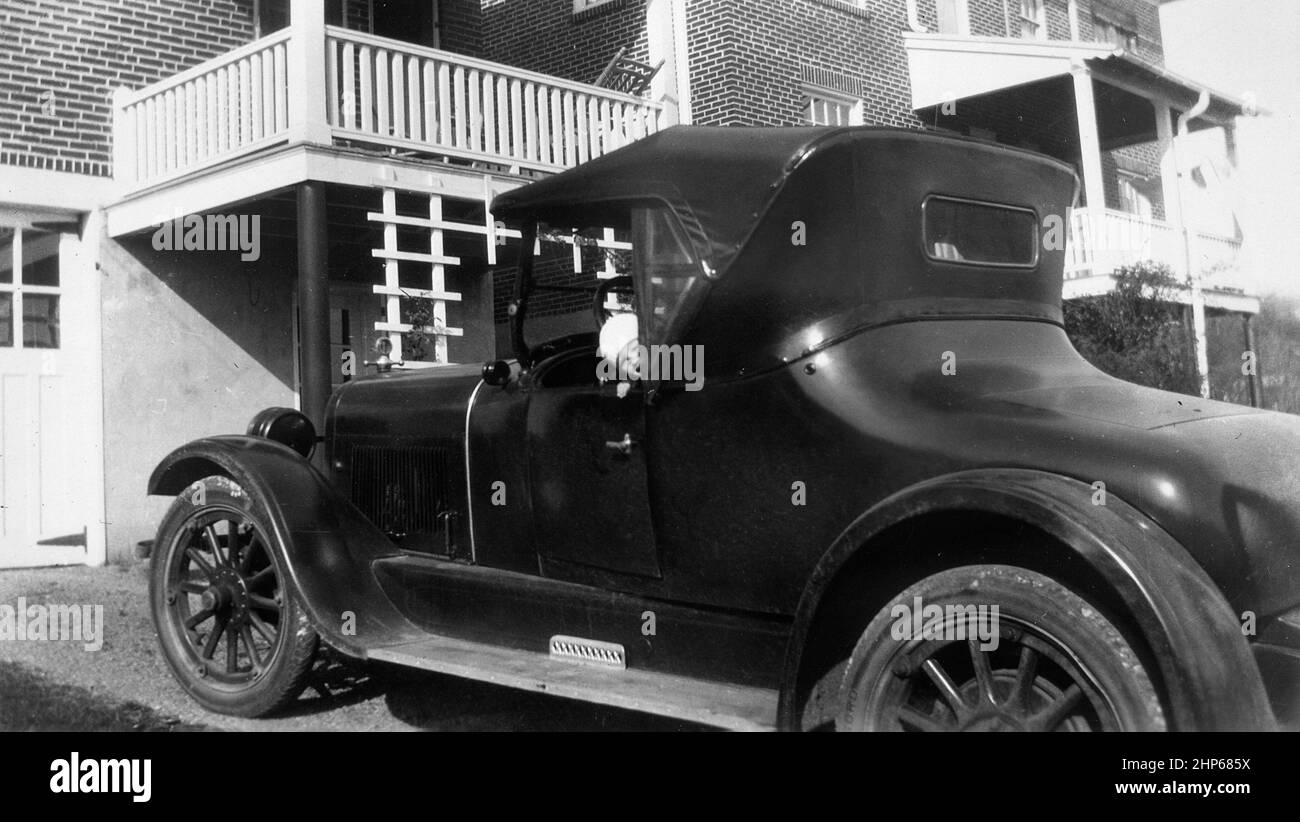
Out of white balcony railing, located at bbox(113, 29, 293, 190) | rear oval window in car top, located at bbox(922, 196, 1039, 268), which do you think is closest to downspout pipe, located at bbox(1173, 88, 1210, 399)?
white balcony railing, located at bbox(113, 29, 293, 190)

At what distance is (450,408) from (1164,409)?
2449mm

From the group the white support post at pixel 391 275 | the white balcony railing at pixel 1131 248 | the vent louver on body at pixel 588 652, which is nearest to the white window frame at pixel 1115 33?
the white balcony railing at pixel 1131 248

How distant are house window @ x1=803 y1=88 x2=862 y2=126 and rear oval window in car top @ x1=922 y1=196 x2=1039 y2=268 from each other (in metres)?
10.3

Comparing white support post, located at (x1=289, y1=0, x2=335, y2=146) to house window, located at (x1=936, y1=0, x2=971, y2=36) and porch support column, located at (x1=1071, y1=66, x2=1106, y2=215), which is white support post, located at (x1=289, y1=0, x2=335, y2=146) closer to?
porch support column, located at (x1=1071, y1=66, x2=1106, y2=215)

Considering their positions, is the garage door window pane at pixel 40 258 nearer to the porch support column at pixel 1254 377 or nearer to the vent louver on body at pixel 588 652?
the vent louver on body at pixel 588 652

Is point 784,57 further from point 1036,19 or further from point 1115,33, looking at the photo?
point 1115,33

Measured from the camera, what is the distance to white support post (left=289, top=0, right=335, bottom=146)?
8.66 meters

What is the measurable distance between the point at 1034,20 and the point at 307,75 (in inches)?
539

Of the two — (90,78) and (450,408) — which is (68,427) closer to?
(90,78)

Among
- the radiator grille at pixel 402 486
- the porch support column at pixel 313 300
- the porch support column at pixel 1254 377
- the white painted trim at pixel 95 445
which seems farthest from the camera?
the white painted trim at pixel 95 445

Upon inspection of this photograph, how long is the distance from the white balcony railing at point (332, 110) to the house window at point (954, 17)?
26.1ft

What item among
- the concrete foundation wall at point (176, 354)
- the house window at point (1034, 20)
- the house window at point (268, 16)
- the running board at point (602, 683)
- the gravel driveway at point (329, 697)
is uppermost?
the house window at point (1034, 20)

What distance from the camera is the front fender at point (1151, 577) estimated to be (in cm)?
218

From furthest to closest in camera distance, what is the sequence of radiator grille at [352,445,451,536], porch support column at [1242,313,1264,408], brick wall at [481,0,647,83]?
brick wall at [481,0,647,83] → porch support column at [1242,313,1264,408] → radiator grille at [352,445,451,536]
